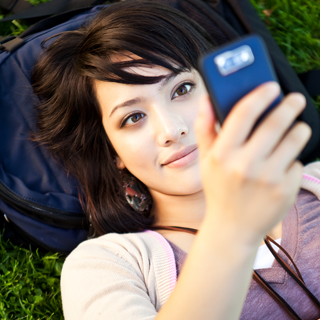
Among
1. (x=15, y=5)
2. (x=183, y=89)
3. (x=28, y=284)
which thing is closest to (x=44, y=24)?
(x=15, y=5)

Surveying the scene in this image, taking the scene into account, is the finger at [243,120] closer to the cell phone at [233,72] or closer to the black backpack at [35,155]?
the cell phone at [233,72]

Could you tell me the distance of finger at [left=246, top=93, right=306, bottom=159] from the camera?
0.58 metres

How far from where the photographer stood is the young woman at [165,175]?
60 cm

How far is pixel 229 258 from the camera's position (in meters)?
0.66

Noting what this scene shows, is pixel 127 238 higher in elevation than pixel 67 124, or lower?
lower

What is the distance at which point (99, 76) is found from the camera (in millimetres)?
1434

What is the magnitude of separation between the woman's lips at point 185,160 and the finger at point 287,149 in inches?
31.0

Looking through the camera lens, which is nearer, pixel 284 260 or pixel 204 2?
pixel 284 260

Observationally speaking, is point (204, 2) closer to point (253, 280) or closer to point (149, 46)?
point (149, 46)

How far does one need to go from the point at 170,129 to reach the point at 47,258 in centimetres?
114

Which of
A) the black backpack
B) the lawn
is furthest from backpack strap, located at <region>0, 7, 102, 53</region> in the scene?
the lawn

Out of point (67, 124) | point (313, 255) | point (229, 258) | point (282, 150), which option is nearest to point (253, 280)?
point (313, 255)

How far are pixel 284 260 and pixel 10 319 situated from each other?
1371 mm

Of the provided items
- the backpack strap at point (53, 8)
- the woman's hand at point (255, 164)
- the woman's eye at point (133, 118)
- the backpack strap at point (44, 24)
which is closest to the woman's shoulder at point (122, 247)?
the woman's eye at point (133, 118)
